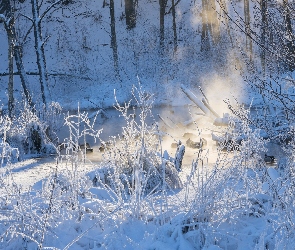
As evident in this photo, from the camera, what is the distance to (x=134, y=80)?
18.3 meters

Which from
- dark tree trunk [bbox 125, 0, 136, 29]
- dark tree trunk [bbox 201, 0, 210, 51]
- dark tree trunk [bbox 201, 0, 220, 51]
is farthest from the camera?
dark tree trunk [bbox 125, 0, 136, 29]

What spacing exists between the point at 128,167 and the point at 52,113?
18.9 feet

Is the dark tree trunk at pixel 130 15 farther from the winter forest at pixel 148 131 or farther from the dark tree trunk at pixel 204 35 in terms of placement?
the dark tree trunk at pixel 204 35

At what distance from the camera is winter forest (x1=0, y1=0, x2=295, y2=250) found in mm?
3836

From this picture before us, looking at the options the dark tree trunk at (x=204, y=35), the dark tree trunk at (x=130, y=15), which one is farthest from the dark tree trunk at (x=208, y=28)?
the dark tree trunk at (x=130, y=15)

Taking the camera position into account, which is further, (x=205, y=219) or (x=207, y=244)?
(x=205, y=219)

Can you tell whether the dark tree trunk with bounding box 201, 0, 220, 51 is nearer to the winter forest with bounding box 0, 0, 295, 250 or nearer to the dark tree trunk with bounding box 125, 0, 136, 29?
the winter forest with bounding box 0, 0, 295, 250

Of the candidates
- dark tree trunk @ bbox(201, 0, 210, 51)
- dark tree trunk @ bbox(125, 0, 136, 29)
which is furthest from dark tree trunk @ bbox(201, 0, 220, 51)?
dark tree trunk @ bbox(125, 0, 136, 29)

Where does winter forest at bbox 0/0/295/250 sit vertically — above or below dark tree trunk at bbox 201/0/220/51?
below

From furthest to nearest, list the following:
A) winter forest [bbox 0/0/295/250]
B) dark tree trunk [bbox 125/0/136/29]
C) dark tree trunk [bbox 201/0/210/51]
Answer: dark tree trunk [bbox 125/0/136/29] < dark tree trunk [bbox 201/0/210/51] < winter forest [bbox 0/0/295/250]

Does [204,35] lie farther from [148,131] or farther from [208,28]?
[148,131]

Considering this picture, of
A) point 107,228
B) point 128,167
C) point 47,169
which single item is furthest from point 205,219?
point 47,169

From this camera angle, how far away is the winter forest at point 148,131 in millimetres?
3836

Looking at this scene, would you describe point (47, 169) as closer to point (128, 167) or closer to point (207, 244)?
point (128, 167)
